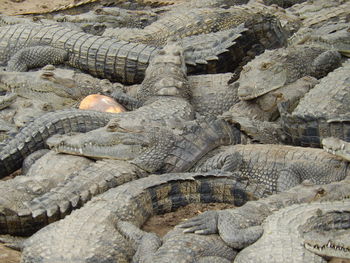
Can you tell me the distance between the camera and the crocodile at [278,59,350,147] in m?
5.07

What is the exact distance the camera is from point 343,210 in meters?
4.02

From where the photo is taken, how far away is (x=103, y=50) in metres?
6.86

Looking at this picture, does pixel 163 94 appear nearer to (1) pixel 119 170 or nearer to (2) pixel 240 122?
(2) pixel 240 122

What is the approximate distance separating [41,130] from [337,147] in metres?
2.08

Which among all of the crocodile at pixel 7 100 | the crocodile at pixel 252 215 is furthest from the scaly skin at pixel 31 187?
the crocodile at pixel 7 100

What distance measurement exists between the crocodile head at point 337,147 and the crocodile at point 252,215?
0.28 meters

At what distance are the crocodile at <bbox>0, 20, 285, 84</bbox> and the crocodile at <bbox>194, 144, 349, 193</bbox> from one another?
1.69 m

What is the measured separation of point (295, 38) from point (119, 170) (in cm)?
264

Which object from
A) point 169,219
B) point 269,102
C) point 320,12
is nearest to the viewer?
point 169,219

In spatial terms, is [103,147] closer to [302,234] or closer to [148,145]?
[148,145]

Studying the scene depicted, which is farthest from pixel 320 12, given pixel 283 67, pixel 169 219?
pixel 169 219

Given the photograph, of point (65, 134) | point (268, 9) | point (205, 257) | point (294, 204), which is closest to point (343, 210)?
point (294, 204)

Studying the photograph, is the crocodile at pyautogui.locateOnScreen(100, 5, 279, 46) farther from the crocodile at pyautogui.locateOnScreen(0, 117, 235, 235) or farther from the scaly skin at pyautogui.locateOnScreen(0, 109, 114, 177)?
the crocodile at pyautogui.locateOnScreen(0, 117, 235, 235)

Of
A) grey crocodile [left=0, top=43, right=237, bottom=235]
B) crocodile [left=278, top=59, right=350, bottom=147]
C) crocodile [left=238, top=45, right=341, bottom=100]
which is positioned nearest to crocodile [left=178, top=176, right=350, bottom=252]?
crocodile [left=278, top=59, right=350, bottom=147]
